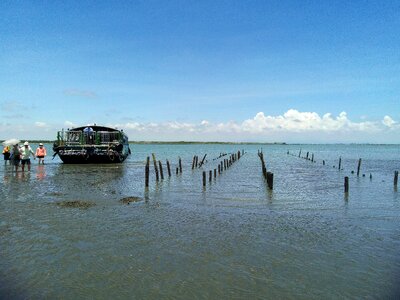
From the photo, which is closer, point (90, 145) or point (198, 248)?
point (198, 248)

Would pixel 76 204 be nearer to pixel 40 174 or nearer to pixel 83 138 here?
pixel 40 174

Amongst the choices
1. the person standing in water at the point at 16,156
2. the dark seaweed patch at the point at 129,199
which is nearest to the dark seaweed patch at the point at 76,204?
the dark seaweed patch at the point at 129,199

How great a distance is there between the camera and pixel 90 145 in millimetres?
34438

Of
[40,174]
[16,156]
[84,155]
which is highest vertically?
[16,156]

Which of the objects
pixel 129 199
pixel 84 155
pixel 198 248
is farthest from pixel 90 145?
pixel 198 248

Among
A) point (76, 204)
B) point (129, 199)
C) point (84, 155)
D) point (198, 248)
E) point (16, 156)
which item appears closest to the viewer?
point (198, 248)

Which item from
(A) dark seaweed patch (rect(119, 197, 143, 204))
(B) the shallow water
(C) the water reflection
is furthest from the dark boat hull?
(A) dark seaweed patch (rect(119, 197, 143, 204))

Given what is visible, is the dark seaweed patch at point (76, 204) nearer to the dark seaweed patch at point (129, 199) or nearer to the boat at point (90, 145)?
the dark seaweed patch at point (129, 199)

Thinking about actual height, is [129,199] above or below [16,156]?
below

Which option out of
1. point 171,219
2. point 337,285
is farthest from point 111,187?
point 337,285

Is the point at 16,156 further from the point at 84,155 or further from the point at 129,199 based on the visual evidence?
the point at 129,199

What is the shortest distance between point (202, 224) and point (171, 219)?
1.14 m

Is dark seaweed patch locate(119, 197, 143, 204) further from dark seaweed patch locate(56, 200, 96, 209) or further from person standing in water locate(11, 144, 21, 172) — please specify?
person standing in water locate(11, 144, 21, 172)

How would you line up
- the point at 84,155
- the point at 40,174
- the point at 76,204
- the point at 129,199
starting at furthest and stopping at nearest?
1. the point at 84,155
2. the point at 40,174
3. the point at 129,199
4. the point at 76,204
